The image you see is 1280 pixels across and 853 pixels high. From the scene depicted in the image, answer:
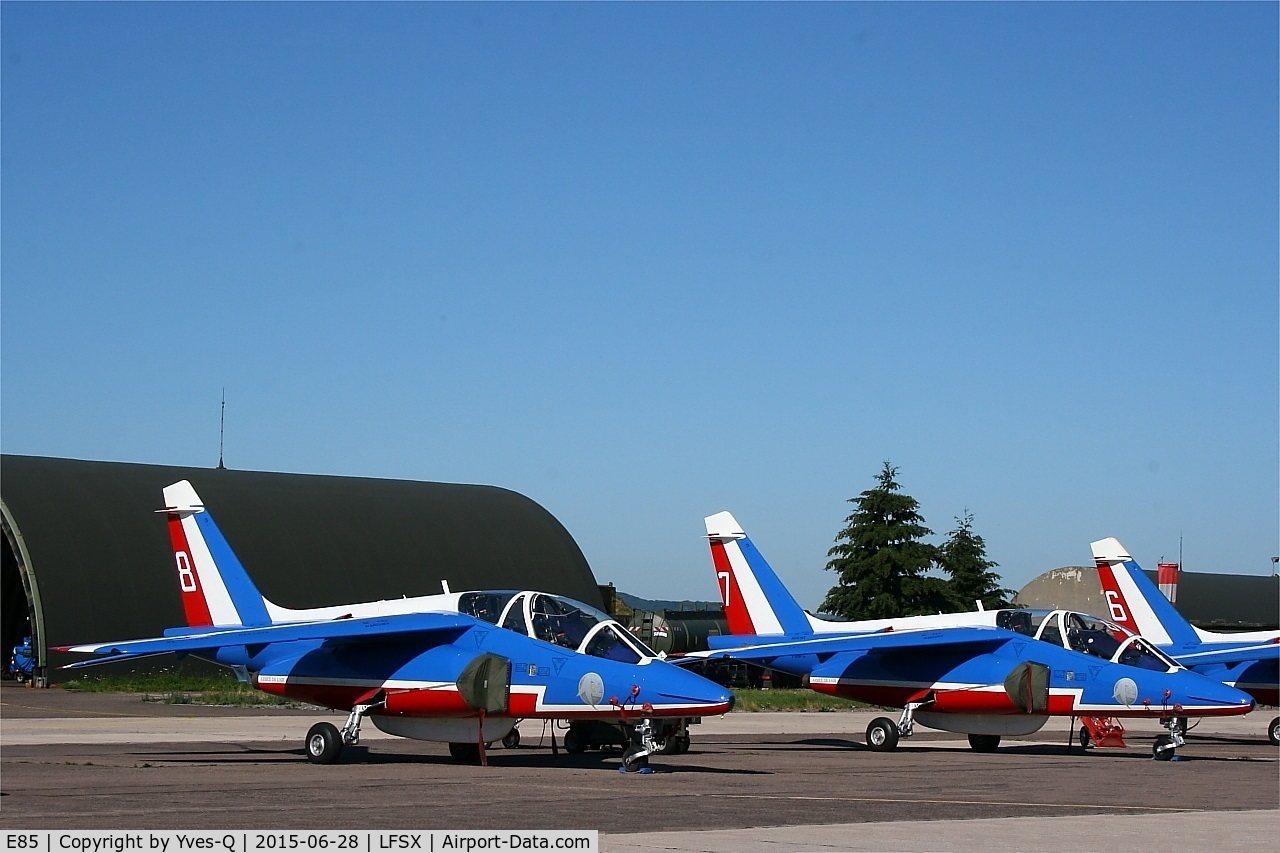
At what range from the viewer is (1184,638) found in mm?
33406

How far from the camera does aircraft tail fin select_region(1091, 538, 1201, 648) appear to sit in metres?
33.5

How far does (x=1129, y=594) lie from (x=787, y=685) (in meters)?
27.0

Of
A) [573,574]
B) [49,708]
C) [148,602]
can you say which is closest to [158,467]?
[148,602]

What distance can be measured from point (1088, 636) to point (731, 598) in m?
7.12

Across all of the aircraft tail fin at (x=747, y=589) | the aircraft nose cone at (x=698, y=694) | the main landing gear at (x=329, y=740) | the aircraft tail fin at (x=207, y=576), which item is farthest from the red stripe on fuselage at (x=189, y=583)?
the aircraft tail fin at (x=747, y=589)

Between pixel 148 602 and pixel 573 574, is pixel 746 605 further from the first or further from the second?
pixel 573 574

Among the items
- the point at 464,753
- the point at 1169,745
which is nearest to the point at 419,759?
the point at 464,753

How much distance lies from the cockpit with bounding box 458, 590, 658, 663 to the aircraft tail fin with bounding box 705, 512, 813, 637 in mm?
8872

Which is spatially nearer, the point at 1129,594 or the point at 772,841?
the point at 772,841

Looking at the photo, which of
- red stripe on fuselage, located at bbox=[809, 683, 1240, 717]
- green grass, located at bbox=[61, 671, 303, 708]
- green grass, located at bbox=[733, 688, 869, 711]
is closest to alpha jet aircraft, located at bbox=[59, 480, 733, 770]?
red stripe on fuselage, located at bbox=[809, 683, 1240, 717]

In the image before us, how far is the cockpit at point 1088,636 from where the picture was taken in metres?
24.6

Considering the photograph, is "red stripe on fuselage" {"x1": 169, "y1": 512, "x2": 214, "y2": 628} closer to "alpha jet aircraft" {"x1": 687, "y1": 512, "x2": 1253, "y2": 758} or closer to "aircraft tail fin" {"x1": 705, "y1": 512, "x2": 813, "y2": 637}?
"alpha jet aircraft" {"x1": 687, "y1": 512, "x2": 1253, "y2": 758}

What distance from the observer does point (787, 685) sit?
2341 inches
